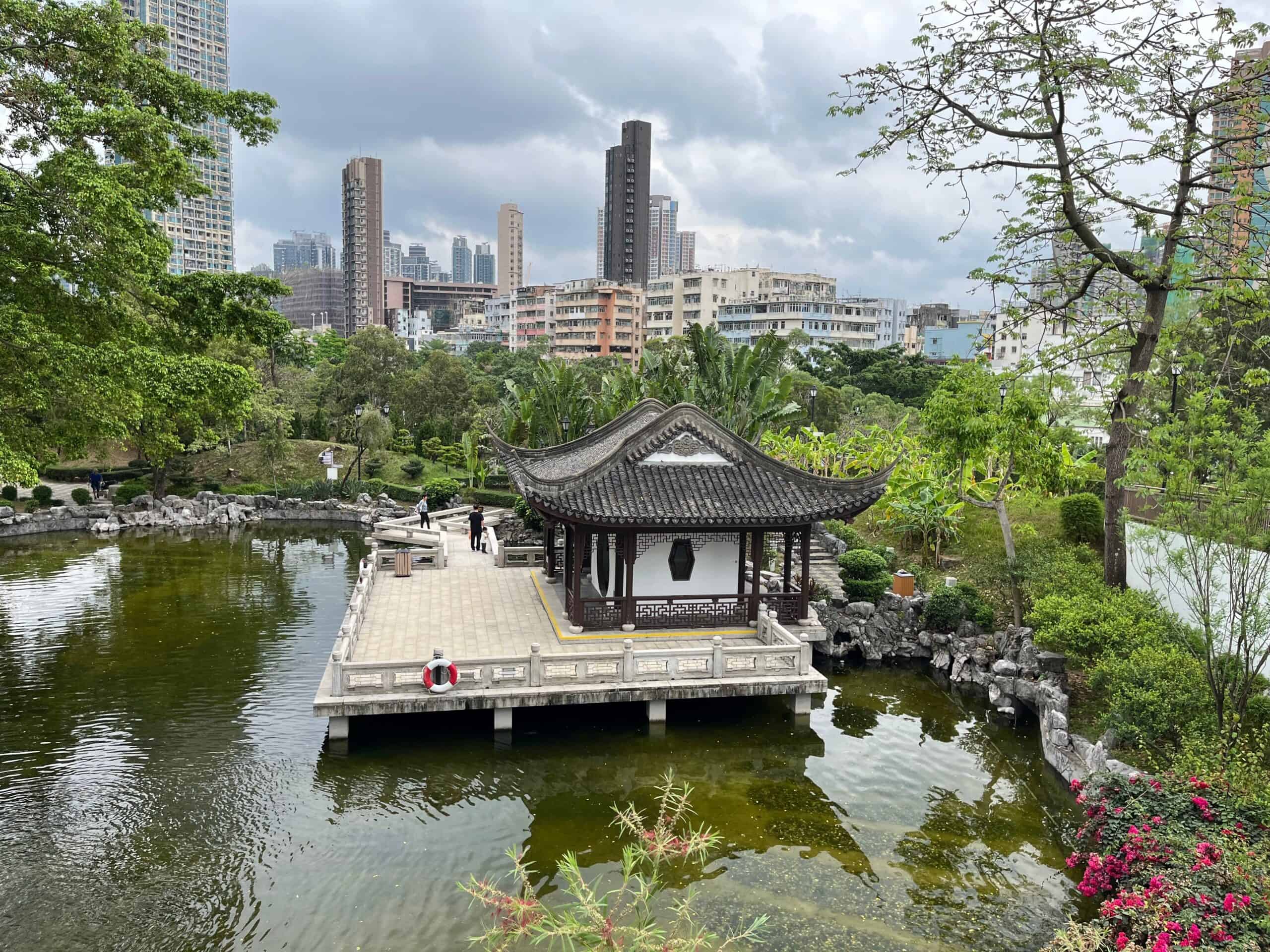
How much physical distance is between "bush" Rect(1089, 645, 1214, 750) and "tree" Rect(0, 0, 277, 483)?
51.5 ft

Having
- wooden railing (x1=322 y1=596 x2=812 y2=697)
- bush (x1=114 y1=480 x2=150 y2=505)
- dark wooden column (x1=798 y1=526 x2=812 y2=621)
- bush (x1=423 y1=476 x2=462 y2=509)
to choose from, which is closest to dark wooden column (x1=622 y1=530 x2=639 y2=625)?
wooden railing (x1=322 y1=596 x2=812 y2=697)

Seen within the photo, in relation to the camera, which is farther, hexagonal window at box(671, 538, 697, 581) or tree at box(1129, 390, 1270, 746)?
hexagonal window at box(671, 538, 697, 581)

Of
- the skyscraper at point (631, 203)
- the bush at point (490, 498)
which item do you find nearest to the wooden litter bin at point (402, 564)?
the bush at point (490, 498)

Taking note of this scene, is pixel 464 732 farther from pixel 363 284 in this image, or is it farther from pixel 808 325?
pixel 363 284

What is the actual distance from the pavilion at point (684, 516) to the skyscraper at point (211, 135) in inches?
4623

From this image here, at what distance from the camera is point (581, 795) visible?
41.2 ft

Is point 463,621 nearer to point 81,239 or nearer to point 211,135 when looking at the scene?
point 81,239

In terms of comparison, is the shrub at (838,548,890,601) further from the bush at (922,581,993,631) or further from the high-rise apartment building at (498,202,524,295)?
the high-rise apartment building at (498,202,524,295)

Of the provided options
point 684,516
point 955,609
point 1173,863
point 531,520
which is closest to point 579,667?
point 684,516

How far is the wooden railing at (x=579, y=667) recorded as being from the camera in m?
13.7

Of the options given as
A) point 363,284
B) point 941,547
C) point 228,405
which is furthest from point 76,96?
point 363,284

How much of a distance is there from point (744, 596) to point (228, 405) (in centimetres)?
1065

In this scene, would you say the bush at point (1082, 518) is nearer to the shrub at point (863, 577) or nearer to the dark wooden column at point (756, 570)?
the shrub at point (863, 577)

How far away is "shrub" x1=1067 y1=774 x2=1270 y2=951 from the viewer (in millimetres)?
8219
